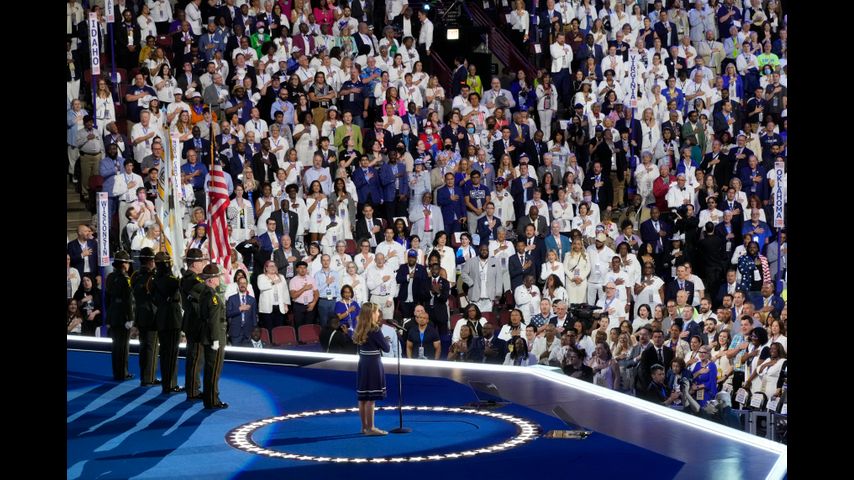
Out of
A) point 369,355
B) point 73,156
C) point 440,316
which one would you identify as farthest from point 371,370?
point 73,156

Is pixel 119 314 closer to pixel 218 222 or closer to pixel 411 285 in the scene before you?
pixel 218 222

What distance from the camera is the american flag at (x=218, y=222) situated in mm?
13664

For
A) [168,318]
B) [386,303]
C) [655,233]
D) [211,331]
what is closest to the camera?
[211,331]

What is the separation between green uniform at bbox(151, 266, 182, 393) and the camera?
13.7 metres

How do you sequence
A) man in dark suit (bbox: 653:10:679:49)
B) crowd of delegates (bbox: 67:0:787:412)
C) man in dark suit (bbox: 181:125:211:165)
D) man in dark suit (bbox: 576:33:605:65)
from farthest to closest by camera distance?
man in dark suit (bbox: 653:10:679:49), man in dark suit (bbox: 576:33:605:65), man in dark suit (bbox: 181:125:211:165), crowd of delegates (bbox: 67:0:787:412)

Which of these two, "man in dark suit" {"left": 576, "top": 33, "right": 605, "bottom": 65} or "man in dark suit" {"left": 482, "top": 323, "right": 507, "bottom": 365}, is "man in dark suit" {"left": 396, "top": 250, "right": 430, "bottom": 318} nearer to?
"man in dark suit" {"left": 482, "top": 323, "right": 507, "bottom": 365}

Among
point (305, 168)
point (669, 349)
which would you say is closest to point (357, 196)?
point (305, 168)

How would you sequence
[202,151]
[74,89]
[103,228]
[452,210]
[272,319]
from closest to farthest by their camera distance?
[103,228]
[272,319]
[452,210]
[202,151]
[74,89]

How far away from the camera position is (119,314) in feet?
47.6

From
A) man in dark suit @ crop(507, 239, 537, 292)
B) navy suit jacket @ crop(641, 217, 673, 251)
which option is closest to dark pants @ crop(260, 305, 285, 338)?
man in dark suit @ crop(507, 239, 537, 292)

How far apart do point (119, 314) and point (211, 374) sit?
7.52 ft

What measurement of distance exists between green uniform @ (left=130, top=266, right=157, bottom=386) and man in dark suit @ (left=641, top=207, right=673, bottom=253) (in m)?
8.16
